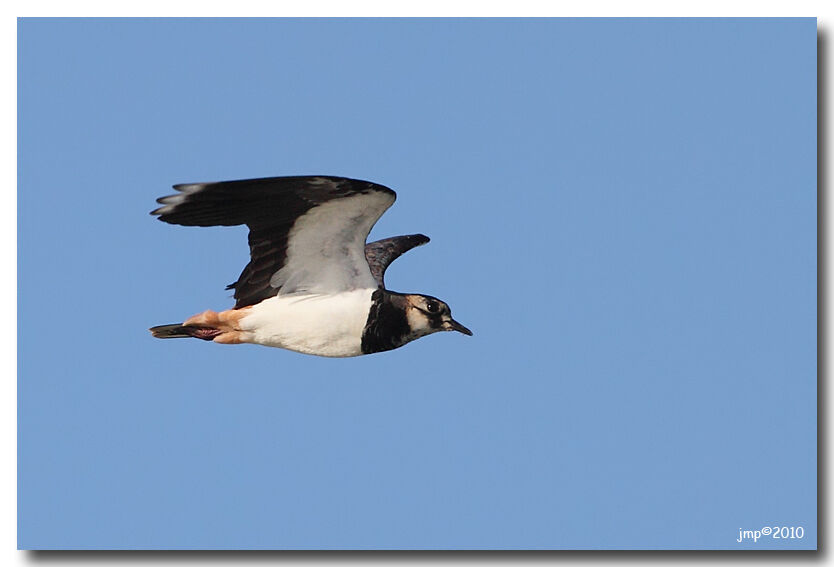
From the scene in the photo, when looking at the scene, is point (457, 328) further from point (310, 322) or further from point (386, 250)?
point (386, 250)

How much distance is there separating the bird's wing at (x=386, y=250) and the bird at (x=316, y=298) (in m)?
0.79

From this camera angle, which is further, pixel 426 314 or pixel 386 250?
pixel 386 250

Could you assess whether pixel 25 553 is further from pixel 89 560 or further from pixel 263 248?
pixel 263 248

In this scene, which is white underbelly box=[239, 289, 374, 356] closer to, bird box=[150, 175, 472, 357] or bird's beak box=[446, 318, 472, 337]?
bird box=[150, 175, 472, 357]

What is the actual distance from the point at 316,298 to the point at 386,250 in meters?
1.23

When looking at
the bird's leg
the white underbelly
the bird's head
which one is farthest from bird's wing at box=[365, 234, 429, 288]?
the bird's leg

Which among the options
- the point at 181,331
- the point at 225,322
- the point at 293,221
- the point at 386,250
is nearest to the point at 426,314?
the point at 293,221

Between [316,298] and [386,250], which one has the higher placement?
[386,250]

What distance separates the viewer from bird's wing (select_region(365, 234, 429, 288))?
8409 millimetres

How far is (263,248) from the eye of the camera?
288 inches

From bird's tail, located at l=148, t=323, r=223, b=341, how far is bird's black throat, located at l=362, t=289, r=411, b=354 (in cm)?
78

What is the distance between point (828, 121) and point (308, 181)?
2.55 metres

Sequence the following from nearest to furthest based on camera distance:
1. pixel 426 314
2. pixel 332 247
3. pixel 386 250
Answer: pixel 332 247
pixel 426 314
pixel 386 250

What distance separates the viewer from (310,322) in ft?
24.2
